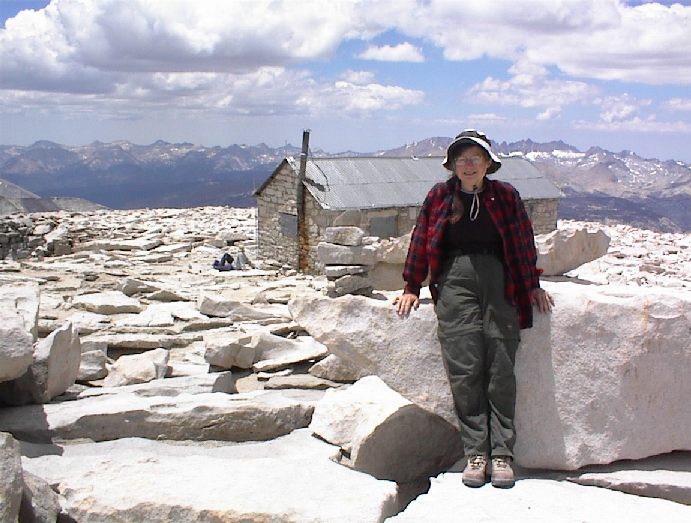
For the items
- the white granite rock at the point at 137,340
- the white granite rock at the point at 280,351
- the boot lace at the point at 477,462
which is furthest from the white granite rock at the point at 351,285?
the boot lace at the point at 477,462

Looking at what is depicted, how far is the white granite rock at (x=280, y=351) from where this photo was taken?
604 centimetres

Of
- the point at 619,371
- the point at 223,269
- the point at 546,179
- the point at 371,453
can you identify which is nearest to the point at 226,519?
the point at 371,453

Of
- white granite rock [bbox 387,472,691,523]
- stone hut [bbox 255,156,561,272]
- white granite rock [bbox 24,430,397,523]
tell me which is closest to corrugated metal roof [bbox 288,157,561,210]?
stone hut [bbox 255,156,561,272]

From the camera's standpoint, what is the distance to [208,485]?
3.60 meters

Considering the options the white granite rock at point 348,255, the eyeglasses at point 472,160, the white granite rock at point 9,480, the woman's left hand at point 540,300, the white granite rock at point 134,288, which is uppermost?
the eyeglasses at point 472,160

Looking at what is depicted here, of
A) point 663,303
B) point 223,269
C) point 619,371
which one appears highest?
point 663,303

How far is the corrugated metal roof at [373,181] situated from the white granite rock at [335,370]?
1189cm

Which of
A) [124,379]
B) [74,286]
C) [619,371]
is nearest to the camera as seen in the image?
[619,371]

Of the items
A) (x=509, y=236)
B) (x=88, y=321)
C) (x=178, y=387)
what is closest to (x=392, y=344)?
(x=509, y=236)

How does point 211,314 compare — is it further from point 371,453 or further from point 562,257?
point 371,453

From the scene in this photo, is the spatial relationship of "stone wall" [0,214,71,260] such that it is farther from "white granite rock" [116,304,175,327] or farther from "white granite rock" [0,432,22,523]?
"white granite rock" [0,432,22,523]

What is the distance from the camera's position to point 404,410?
4262 millimetres

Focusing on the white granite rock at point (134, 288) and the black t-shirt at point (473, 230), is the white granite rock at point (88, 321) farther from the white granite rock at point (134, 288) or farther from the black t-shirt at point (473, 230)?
the black t-shirt at point (473, 230)

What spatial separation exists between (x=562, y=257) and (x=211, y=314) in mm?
5216
